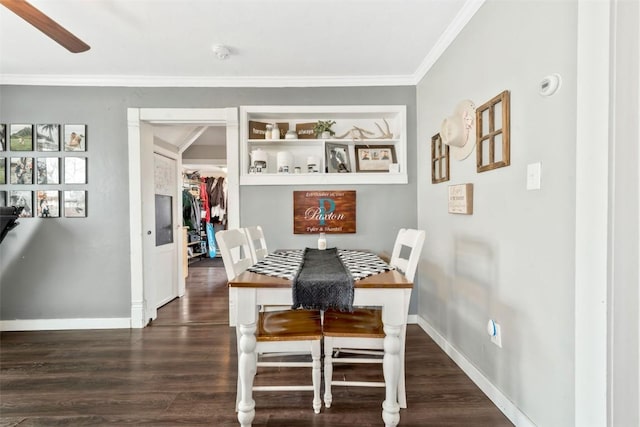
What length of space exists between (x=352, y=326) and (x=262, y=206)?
1.70 metres

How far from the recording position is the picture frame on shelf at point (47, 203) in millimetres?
2891

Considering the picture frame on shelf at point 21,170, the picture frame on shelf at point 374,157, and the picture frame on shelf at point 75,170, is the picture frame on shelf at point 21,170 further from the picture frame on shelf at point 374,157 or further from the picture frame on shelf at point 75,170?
the picture frame on shelf at point 374,157

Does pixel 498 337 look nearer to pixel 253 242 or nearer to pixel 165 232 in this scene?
pixel 253 242

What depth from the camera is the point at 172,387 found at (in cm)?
194

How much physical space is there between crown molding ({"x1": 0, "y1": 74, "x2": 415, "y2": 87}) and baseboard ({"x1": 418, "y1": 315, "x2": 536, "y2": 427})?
2.42m

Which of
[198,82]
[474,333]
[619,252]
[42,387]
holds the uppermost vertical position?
[198,82]

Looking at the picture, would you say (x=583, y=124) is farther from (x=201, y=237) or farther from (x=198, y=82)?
(x=201, y=237)

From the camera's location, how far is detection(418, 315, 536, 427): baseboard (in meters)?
1.56

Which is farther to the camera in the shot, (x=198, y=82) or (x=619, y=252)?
(x=198, y=82)

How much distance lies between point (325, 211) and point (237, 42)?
1.63m

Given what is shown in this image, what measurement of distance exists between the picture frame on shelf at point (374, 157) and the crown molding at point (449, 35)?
28.8 inches

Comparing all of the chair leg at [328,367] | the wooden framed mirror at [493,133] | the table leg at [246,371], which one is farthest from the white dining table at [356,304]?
the wooden framed mirror at [493,133]

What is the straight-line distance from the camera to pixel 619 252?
104cm

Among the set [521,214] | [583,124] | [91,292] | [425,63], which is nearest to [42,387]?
[91,292]
